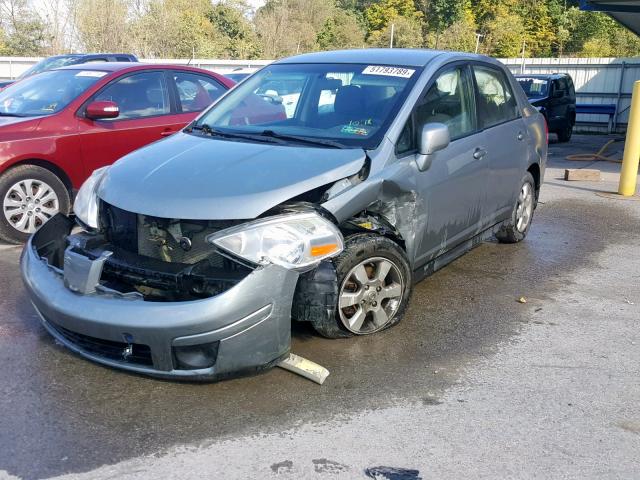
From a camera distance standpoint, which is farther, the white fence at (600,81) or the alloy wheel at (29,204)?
the white fence at (600,81)

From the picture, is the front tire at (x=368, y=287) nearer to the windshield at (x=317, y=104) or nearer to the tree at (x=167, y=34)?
the windshield at (x=317, y=104)

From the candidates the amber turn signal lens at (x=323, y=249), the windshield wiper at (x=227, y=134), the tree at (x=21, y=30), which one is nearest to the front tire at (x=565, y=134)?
the windshield wiper at (x=227, y=134)

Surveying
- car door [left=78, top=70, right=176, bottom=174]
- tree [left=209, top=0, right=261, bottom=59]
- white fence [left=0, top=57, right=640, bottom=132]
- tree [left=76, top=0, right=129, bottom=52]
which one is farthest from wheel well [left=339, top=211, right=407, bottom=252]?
tree [left=209, top=0, right=261, bottom=59]

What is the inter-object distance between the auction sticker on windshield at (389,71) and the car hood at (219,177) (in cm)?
90

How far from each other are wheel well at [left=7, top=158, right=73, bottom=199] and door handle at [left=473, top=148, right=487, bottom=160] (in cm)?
397

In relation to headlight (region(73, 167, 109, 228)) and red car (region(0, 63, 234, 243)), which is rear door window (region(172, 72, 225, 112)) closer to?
red car (region(0, 63, 234, 243))

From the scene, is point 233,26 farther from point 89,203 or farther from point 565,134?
point 89,203

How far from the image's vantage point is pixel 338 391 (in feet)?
11.8

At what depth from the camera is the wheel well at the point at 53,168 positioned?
6.30 meters

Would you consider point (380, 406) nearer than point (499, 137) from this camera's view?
Yes

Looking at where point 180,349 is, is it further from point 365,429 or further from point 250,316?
point 365,429

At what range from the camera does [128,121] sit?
697cm

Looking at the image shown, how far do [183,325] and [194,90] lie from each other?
16.4 feet

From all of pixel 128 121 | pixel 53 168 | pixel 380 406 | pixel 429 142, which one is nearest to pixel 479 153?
pixel 429 142
